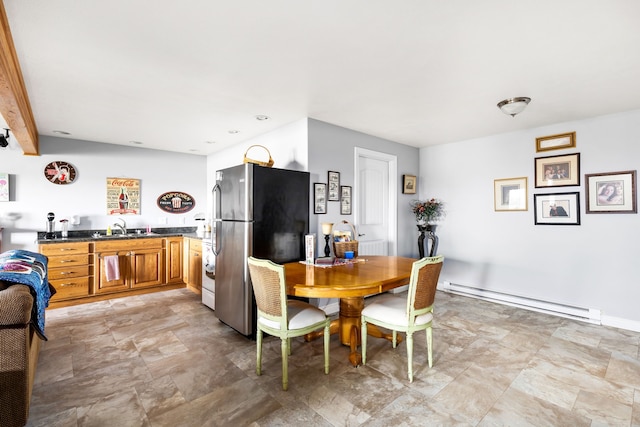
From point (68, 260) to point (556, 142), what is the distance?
258 inches

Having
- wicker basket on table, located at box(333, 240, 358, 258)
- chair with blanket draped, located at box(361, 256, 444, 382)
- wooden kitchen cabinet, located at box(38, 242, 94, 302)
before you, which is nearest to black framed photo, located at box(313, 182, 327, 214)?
wicker basket on table, located at box(333, 240, 358, 258)

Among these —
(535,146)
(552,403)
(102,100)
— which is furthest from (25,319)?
(535,146)

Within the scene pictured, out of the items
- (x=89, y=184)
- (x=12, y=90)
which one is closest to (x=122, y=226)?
(x=89, y=184)

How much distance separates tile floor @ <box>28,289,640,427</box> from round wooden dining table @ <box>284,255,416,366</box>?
193mm

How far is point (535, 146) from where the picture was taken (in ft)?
13.1

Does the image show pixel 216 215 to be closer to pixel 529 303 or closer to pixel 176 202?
pixel 176 202

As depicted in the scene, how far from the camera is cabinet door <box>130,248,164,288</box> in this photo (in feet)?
15.1

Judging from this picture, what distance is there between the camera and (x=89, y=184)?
480cm

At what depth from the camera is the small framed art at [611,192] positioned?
3.37m

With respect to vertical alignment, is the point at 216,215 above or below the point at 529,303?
above

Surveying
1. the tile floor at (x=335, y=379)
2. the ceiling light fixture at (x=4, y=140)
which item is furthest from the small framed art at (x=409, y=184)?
the ceiling light fixture at (x=4, y=140)

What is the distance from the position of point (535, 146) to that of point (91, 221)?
6.56 m

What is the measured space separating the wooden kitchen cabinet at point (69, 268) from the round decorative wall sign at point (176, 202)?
4.63 feet

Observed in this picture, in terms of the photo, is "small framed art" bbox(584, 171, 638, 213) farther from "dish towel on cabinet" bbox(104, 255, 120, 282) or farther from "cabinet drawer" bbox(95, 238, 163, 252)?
"dish towel on cabinet" bbox(104, 255, 120, 282)
